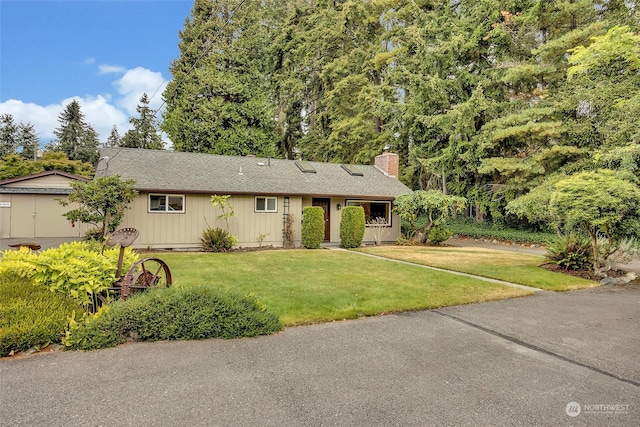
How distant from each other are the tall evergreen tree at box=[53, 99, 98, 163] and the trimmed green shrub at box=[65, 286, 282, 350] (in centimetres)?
3968

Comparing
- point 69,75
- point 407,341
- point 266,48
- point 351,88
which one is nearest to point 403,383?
point 407,341

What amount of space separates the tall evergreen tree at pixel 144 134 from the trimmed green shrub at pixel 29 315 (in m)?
32.4

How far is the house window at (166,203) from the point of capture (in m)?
12.9

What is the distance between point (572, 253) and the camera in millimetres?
9633

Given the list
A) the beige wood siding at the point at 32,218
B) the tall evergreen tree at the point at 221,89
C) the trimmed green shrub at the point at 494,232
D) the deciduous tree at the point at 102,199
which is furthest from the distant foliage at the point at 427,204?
the beige wood siding at the point at 32,218

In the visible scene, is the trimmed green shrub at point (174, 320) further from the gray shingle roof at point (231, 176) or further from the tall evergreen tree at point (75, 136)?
the tall evergreen tree at point (75, 136)

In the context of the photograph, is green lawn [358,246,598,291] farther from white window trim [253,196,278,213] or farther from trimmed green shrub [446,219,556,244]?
trimmed green shrub [446,219,556,244]

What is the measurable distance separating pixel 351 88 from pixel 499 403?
87.4 ft

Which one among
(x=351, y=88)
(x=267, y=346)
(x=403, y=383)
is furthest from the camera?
(x=351, y=88)

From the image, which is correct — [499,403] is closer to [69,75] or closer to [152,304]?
[152,304]

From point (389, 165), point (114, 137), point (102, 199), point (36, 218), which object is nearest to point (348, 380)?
point (102, 199)

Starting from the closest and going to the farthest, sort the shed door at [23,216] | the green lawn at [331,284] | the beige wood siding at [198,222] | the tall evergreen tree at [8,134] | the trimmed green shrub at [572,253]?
the green lawn at [331,284]
the trimmed green shrub at [572,253]
the beige wood siding at [198,222]
the shed door at [23,216]
the tall evergreen tree at [8,134]

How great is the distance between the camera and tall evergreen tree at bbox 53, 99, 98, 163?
36.8m

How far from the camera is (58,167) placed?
27094 millimetres
